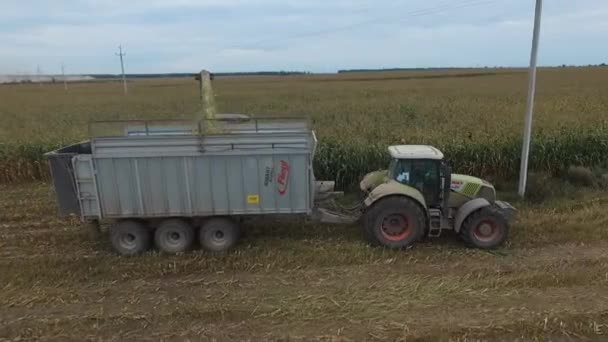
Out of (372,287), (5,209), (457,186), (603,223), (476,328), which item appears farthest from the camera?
(5,209)

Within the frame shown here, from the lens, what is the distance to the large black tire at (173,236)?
648 centimetres

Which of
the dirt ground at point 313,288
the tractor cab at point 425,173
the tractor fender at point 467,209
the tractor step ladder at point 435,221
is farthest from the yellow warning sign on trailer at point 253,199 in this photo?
the tractor fender at point 467,209

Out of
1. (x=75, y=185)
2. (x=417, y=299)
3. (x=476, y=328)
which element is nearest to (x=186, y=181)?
(x=75, y=185)

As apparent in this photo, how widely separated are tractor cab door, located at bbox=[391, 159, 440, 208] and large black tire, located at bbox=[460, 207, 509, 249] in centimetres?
55

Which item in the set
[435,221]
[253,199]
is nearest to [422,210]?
[435,221]

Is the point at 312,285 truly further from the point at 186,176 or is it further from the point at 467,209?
the point at 467,209

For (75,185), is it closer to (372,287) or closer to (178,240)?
(178,240)

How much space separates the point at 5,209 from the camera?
872 cm

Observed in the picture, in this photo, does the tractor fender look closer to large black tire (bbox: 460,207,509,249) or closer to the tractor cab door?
large black tire (bbox: 460,207,509,249)

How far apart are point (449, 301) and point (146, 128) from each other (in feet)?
18.1

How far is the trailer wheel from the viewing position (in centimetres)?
654

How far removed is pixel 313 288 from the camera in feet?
17.6

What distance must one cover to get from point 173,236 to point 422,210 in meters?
3.89

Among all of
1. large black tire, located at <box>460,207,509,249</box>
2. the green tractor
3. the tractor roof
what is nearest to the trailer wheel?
the green tractor
